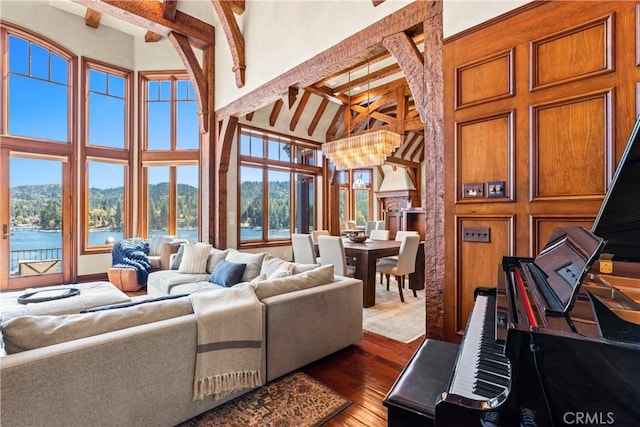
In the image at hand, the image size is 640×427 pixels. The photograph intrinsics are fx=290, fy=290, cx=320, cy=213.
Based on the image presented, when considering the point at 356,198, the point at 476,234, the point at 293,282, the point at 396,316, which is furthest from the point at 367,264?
the point at 356,198

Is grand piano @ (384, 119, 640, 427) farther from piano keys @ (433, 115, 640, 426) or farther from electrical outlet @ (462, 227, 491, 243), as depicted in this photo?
electrical outlet @ (462, 227, 491, 243)

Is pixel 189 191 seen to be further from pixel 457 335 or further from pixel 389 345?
pixel 457 335

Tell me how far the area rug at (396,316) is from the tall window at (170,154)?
4.16 m

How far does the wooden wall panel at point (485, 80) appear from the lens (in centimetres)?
190

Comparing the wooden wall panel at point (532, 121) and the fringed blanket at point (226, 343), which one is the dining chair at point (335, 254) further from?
the fringed blanket at point (226, 343)

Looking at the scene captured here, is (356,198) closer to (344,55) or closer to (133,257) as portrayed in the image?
(133,257)

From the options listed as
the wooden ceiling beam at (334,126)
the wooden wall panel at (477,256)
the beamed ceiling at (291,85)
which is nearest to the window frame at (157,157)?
the beamed ceiling at (291,85)

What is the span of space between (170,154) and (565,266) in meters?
6.45

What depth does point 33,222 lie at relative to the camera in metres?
5.00

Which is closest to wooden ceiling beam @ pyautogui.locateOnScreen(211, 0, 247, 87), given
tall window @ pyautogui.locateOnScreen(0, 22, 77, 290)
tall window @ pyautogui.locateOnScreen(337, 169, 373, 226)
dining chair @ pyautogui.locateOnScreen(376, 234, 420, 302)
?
tall window @ pyautogui.locateOnScreen(0, 22, 77, 290)

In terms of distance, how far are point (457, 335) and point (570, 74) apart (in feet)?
5.88

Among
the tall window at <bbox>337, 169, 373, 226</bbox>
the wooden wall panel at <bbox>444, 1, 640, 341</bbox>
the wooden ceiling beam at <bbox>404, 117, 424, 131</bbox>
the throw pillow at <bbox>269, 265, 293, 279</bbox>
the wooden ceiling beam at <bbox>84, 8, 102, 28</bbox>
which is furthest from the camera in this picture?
the tall window at <bbox>337, 169, 373, 226</bbox>

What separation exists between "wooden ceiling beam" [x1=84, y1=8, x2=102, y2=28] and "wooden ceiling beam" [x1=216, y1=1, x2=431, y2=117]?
3346 mm

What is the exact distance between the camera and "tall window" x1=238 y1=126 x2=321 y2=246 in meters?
6.31
